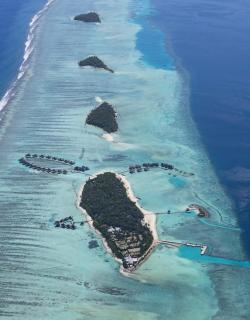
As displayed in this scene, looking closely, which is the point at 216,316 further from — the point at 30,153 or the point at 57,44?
the point at 57,44

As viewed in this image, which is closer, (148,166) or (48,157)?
(148,166)

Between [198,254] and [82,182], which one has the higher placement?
[82,182]

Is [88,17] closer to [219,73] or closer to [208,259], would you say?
[219,73]

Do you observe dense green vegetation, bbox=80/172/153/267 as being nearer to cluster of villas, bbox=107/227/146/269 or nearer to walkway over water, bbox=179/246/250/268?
cluster of villas, bbox=107/227/146/269

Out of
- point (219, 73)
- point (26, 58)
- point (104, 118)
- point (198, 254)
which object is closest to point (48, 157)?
point (104, 118)

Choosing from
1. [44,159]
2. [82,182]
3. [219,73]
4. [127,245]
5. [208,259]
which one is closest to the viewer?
[208,259]

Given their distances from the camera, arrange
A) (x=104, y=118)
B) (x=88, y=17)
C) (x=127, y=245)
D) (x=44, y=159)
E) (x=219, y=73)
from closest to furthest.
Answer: (x=127, y=245) → (x=44, y=159) → (x=104, y=118) → (x=219, y=73) → (x=88, y=17)
